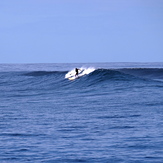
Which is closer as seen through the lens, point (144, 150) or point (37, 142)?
point (144, 150)

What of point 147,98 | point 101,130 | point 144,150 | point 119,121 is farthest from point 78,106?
point 144,150

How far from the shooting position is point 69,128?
565 inches

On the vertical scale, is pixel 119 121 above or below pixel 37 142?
above

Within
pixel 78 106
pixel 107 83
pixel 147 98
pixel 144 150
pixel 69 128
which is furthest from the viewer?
pixel 107 83

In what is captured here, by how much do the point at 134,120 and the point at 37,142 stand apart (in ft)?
14.0

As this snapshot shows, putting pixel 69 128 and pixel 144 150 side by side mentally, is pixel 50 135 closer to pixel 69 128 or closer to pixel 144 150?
pixel 69 128

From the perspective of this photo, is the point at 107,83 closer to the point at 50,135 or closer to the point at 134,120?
the point at 134,120

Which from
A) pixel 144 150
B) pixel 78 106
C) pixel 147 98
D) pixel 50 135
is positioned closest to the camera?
pixel 144 150

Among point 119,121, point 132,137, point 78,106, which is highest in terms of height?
point 78,106

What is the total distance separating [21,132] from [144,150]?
160 inches

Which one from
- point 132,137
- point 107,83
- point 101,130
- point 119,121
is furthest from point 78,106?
point 107,83

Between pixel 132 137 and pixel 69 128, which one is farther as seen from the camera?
pixel 69 128

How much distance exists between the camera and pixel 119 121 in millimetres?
15484

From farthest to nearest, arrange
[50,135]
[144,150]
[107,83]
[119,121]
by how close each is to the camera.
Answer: [107,83]
[119,121]
[50,135]
[144,150]
